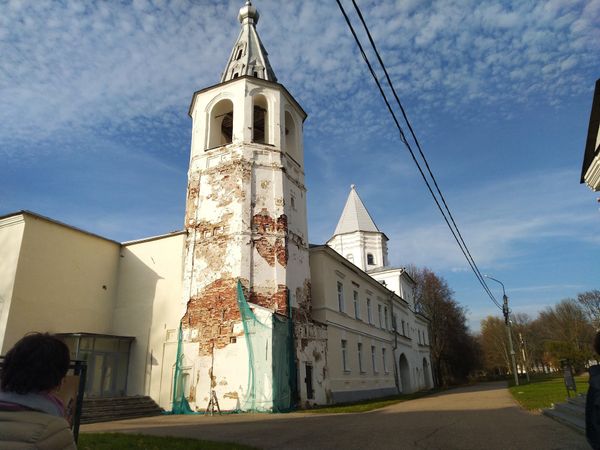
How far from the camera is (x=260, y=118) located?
26.0 m

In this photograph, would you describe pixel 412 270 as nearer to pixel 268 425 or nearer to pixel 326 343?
pixel 326 343

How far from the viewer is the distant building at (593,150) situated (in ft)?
31.2

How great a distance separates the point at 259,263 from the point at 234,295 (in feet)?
6.25

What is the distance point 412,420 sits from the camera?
12852 mm

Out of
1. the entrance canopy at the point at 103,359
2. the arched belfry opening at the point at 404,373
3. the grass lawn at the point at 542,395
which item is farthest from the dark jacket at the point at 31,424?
the arched belfry opening at the point at 404,373

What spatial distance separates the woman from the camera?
6.87 ft

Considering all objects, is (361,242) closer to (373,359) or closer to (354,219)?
(354,219)

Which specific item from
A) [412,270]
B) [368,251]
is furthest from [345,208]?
[412,270]

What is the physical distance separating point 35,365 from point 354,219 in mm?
45565

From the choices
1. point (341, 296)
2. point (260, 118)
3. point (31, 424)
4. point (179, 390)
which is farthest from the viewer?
point (341, 296)

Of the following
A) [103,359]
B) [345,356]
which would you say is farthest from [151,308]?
[345,356]

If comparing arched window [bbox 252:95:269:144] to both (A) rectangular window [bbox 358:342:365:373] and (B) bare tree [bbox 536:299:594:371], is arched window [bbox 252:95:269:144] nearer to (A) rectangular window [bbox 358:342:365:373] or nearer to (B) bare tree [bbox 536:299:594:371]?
(A) rectangular window [bbox 358:342:365:373]

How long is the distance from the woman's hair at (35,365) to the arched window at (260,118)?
22211mm

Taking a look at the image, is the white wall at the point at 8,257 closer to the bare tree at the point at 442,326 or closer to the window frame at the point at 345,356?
the window frame at the point at 345,356
